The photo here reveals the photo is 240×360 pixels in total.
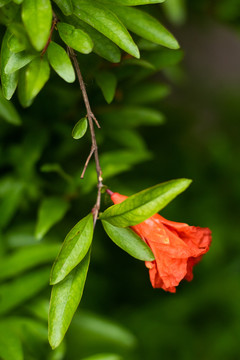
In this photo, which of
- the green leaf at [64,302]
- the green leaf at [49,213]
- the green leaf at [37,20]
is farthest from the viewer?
the green leaf at [49,213]

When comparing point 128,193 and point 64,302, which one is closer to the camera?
point 64,302

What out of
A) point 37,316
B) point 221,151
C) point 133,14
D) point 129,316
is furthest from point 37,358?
point 221,151

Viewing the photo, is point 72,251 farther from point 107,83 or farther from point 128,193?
point 128,193

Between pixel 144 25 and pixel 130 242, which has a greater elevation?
pixel 144 25

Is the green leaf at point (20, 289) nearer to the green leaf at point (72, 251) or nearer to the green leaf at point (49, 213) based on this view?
the green leaf at point (49, 213)

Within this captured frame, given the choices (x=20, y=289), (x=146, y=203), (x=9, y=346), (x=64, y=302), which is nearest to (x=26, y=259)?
(x=20, y=289)

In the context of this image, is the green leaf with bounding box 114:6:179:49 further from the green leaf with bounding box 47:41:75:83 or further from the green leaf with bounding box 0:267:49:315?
the green leaf with bounding box 0:267:49:315

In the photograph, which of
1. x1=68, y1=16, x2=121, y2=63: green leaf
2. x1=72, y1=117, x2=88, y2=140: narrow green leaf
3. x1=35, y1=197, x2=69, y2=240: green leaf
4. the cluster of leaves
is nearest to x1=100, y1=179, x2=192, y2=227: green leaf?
the cluster of leaves

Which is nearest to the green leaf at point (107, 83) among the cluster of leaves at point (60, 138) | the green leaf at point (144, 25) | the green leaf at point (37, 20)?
the cluster of leaves at point (60, 138)
